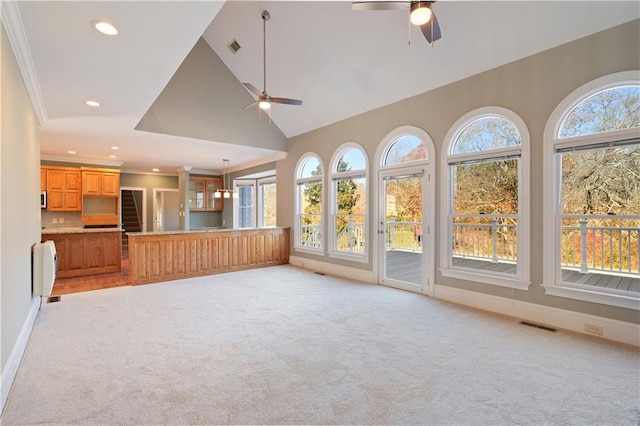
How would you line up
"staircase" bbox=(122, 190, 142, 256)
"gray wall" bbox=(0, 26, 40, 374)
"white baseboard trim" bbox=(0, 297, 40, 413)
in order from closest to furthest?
1. "white baseboard trim" bbox=(0, 297, 40, 413)
2. "gray wall" bbox=(0, 26, 40, 374)
3. "staircase" bbox=(122, 190, 142, 256)

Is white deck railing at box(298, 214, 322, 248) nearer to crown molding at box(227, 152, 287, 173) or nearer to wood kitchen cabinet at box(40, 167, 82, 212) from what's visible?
crown molding at box(227, 152, 287, 173)

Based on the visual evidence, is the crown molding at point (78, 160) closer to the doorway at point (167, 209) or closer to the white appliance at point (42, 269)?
the doorway at point (167, 209)

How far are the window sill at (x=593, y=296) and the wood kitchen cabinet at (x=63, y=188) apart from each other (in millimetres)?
9340

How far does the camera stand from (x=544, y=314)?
11.3 feet

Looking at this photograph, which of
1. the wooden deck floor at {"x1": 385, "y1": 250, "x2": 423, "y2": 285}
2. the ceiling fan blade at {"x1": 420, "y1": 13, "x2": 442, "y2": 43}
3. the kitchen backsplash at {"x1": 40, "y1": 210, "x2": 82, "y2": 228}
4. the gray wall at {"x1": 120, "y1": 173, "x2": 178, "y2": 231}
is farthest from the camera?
the gray wall at {"x1": 120, "y1": 173, "x2": 178, "y2": 231}

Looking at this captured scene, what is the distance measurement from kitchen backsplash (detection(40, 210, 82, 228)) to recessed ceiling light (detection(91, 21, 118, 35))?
22.8ft

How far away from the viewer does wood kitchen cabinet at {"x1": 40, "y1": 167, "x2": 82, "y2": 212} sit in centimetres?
710

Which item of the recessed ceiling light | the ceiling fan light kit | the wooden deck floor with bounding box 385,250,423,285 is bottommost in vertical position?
the wooden deck floor with bounding box 385,250,423,285

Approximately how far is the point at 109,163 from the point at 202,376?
757cm

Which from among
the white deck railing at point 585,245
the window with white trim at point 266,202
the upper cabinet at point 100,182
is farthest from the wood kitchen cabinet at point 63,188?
the white deck railing at point 585,245

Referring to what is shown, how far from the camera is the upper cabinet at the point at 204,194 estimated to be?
9.75 meters

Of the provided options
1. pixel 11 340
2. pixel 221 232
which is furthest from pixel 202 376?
pixel 221 232

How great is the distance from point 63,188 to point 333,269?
21.7ft

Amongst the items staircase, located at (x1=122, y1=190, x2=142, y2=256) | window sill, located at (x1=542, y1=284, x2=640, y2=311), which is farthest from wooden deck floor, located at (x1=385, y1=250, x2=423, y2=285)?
staircase, located at (x1=122, y1=190, x2=142, y2=256)
